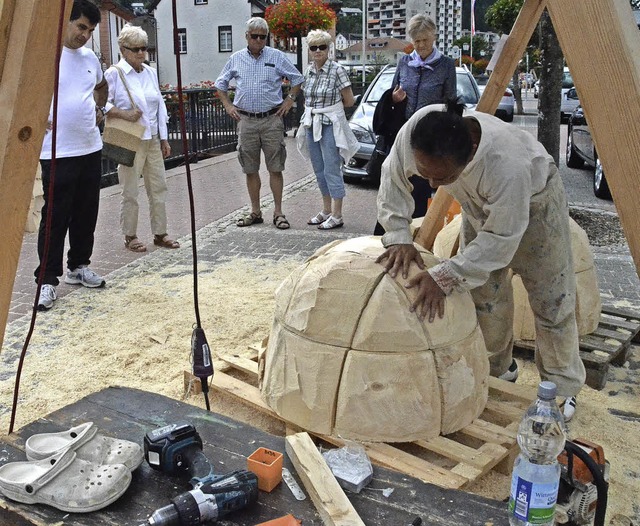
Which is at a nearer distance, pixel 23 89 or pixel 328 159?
pixel 23 89

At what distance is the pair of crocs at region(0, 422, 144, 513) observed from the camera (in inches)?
86.7

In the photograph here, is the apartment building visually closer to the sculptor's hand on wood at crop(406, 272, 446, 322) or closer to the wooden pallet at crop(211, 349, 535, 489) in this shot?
the wooden pallet at crop(211, 349, 535, 489)

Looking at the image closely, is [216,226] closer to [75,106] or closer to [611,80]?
[75,106]

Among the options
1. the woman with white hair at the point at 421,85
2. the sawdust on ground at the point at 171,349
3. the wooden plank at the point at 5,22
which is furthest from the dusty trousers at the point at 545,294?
the woman with white hair at the point at 421,85

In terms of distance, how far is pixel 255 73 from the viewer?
7.73 meters

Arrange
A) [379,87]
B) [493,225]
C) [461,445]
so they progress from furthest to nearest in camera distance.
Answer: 1. [379,87]
2. [461,445]
3. [493,225]

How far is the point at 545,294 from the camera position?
3592mm

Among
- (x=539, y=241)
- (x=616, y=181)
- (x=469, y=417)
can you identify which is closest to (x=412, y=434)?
(x=469, y=417)

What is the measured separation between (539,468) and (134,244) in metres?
5.76

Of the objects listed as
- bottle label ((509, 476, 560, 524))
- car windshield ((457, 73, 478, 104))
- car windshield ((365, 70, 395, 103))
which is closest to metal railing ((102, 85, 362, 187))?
car windshield ((365, 70, 395, 103))

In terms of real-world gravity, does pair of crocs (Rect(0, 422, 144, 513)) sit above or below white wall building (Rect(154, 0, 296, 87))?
below

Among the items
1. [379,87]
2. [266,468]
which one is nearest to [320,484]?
[266,468]

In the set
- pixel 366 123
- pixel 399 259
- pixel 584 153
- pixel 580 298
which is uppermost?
pixel 366 123

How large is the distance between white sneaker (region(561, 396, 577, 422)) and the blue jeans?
450cm
